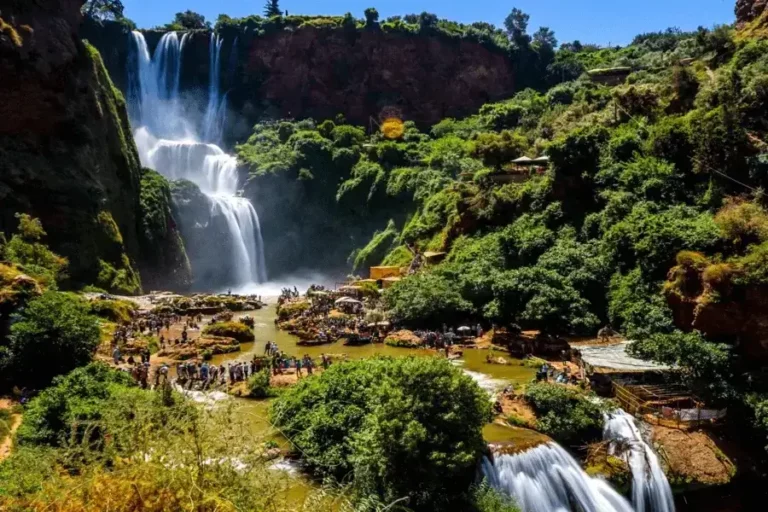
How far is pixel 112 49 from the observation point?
75.4 m

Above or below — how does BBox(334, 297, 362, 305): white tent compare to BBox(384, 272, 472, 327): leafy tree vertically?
below

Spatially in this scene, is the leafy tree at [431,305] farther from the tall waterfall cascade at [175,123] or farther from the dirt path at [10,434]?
the tall waterfall cascade at [175,123]

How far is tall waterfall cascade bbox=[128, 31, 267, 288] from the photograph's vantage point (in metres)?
68.0

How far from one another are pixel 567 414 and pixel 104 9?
83.8m

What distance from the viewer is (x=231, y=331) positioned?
30.1m

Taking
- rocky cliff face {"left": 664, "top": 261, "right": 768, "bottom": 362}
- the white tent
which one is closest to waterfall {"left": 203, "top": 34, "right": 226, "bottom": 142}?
the white tent

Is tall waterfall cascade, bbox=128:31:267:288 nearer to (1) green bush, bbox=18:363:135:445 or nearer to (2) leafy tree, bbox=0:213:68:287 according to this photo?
(2) leafy tree, bbox=0:213:68:287

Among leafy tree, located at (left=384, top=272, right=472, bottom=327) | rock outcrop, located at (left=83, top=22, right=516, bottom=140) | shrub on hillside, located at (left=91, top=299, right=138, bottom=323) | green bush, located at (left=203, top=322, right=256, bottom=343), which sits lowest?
green bush, located at (left=203, top=322, right=256, bottom=343)

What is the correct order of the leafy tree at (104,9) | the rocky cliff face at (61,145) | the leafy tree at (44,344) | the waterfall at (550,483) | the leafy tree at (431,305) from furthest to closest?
the leafy tree at (104,9) < the rocky cliff face at (61,145) < the leafy tree at (431,305) < the leafy tree at (44,344) < the waterfall at (550,483)

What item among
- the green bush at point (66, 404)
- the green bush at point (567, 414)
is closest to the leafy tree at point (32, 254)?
the green bush at point (66, 404)

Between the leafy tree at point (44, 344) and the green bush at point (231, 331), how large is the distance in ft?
32.0

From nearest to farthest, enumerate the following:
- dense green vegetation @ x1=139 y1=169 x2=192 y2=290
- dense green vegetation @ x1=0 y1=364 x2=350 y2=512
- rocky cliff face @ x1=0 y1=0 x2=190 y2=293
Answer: dense green vegetation @ x1=0 y1=364 x2=350 y2=512, rocky cliff face @ x1=0 y1=0 x2=190 y2=293, dense green vegetation @ x1=139 y1=169 x2=192 y2=290

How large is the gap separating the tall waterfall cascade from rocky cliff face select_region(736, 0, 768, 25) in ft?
147

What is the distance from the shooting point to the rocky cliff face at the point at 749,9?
40.9 meters
